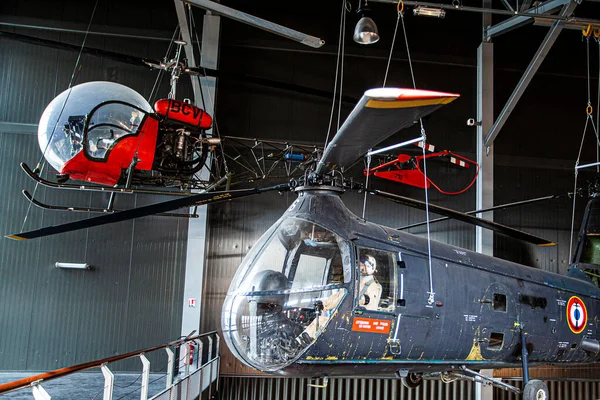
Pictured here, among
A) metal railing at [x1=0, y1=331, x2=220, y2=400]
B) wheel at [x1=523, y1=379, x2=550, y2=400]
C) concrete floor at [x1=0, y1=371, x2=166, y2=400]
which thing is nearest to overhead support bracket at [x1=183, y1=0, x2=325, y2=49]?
metal railing at [x1=0, y1=331, x2=220, y2=400]

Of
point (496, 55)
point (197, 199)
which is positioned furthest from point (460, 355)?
point (496, 55)

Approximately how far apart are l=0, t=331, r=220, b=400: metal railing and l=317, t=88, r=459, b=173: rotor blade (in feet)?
7.25

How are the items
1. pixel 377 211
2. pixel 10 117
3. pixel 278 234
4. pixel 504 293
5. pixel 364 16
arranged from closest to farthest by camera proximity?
pixel 278 234, pixel 504 293, pixel 364 16, pixel 10 117, pixel 377 211

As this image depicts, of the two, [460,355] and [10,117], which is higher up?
[10,117]

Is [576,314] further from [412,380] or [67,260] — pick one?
[67,260]

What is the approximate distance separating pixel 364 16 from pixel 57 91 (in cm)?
611

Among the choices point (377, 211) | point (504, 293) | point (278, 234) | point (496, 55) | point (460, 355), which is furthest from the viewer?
point (496, 55)

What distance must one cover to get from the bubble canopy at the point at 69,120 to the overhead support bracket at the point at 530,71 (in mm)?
6985

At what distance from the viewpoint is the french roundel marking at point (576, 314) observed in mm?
5901

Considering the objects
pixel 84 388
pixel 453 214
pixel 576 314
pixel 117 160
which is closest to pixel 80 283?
pixel 84 388

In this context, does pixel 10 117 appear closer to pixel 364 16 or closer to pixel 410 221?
pixel 364 16

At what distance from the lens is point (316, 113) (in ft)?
33.6

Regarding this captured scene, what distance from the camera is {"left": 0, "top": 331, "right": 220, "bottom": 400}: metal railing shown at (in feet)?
9.32

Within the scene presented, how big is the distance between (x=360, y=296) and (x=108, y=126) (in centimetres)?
406
